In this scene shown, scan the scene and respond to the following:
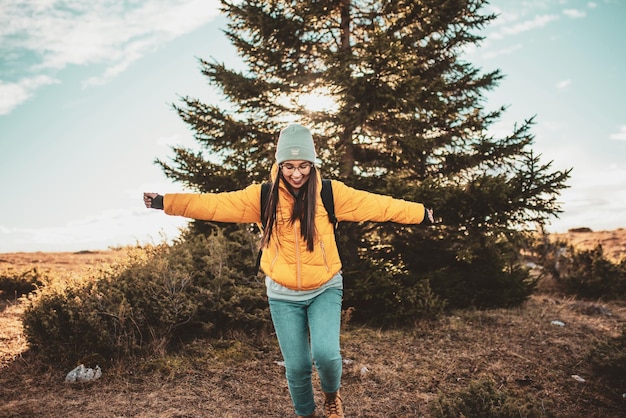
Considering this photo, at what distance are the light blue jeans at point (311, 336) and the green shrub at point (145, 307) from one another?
2663mm

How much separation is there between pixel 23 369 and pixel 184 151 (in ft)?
15.6

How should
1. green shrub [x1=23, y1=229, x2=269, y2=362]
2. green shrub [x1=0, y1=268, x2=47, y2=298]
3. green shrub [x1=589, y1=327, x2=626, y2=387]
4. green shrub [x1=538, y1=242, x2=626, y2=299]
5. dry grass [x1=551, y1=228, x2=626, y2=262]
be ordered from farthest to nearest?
dry grass [x1=551, y1=228, x2=626, y2=262] < green shrub [x1=538, y1=242, x2=626, y2=299] < green shrub [x1=0, y1=268, x2=47, y2=298] < green shrub [x1=23, y1=229, x2=269, y2=362] < green shrub [x1=589, y1=327, x2=626, y2=387]

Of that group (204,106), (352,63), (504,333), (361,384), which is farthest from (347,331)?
(204,106)

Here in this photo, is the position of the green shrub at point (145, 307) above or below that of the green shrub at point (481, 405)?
above

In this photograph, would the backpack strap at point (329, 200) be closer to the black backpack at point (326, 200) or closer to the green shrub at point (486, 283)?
the black backpack at point (326, 200)

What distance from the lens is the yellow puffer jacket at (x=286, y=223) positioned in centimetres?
312

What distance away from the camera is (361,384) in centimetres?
503

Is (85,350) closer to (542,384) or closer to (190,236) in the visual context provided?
(190,236)

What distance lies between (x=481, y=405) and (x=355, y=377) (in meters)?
2.00

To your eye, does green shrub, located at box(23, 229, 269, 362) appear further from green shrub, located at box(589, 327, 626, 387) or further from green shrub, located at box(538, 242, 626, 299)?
green shrub, located at box(538, 242, 626, 299)

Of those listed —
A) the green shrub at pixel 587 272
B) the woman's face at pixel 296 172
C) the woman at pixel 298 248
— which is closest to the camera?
the woman at pixel 298 248

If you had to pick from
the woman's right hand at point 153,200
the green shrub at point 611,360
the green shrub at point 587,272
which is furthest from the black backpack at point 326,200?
the green shrub at point 587,272

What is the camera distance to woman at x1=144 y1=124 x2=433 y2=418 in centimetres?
310

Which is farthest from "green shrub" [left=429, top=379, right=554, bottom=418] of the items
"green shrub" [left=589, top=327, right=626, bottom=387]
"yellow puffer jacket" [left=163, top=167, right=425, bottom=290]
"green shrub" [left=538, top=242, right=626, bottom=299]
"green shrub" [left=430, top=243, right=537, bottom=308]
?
"green shrub" [left=538, top=242, right=626, bottom=299]
